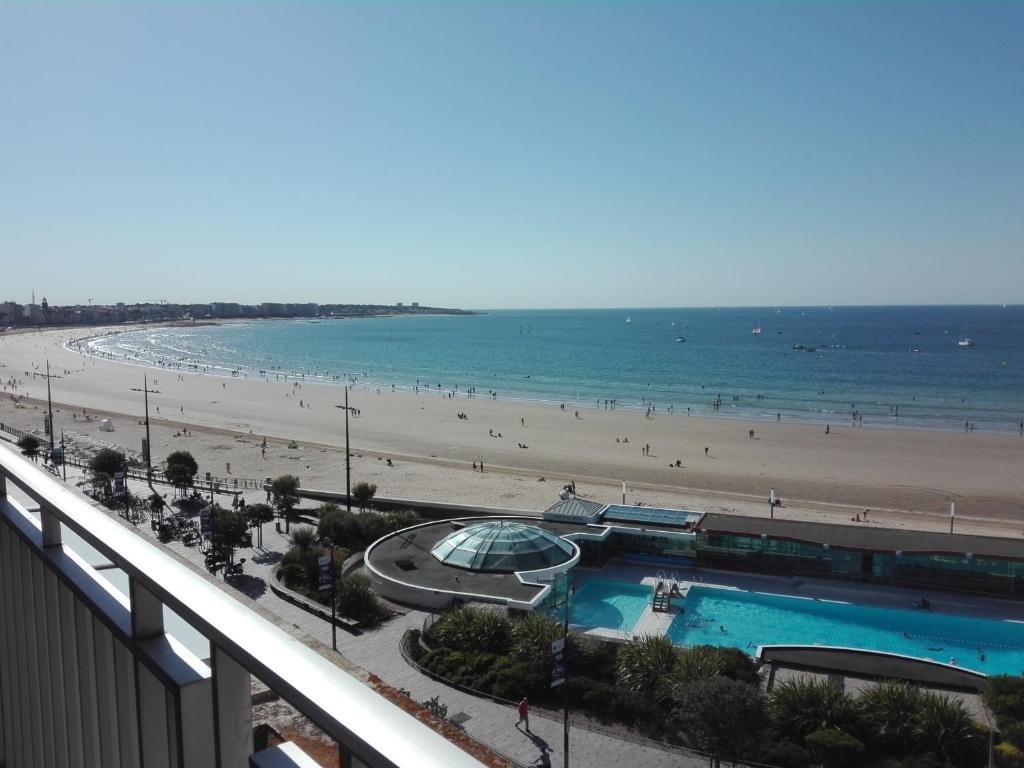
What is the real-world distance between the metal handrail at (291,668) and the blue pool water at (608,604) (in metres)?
18.7

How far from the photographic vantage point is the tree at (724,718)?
456 inches

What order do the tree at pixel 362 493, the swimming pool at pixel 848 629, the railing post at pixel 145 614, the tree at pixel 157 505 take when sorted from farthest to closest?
the tree at pixel 362 493
the tree at pixel 157 505
the swimming pool at pixel 848 629
the railing post at pixel 145 614

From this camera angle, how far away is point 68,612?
2604 mm

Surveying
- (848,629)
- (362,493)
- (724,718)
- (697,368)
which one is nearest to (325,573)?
(724,718)

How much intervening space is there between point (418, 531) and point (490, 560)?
4.16 meters

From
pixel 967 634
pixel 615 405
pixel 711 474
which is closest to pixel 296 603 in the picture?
pixel 967 634

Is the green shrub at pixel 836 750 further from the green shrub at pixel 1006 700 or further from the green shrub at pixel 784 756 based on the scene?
the green shrub at pixel 1006 700

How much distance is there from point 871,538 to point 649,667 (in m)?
11.5

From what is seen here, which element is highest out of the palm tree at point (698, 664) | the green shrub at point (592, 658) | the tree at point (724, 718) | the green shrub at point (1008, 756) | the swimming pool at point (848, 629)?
the tree at point (724, 718)

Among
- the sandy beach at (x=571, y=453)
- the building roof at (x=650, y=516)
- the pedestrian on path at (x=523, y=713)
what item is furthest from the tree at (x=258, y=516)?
the pedestrian on path at (x=523, y=713)

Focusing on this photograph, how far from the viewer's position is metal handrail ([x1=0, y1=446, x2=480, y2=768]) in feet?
4.09

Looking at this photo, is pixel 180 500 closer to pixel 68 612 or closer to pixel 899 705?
pixel 899 705

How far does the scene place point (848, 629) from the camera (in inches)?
795

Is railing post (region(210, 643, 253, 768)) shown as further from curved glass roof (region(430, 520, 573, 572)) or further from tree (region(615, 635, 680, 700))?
curved glass roof (region(430, 520, 573, 572))
